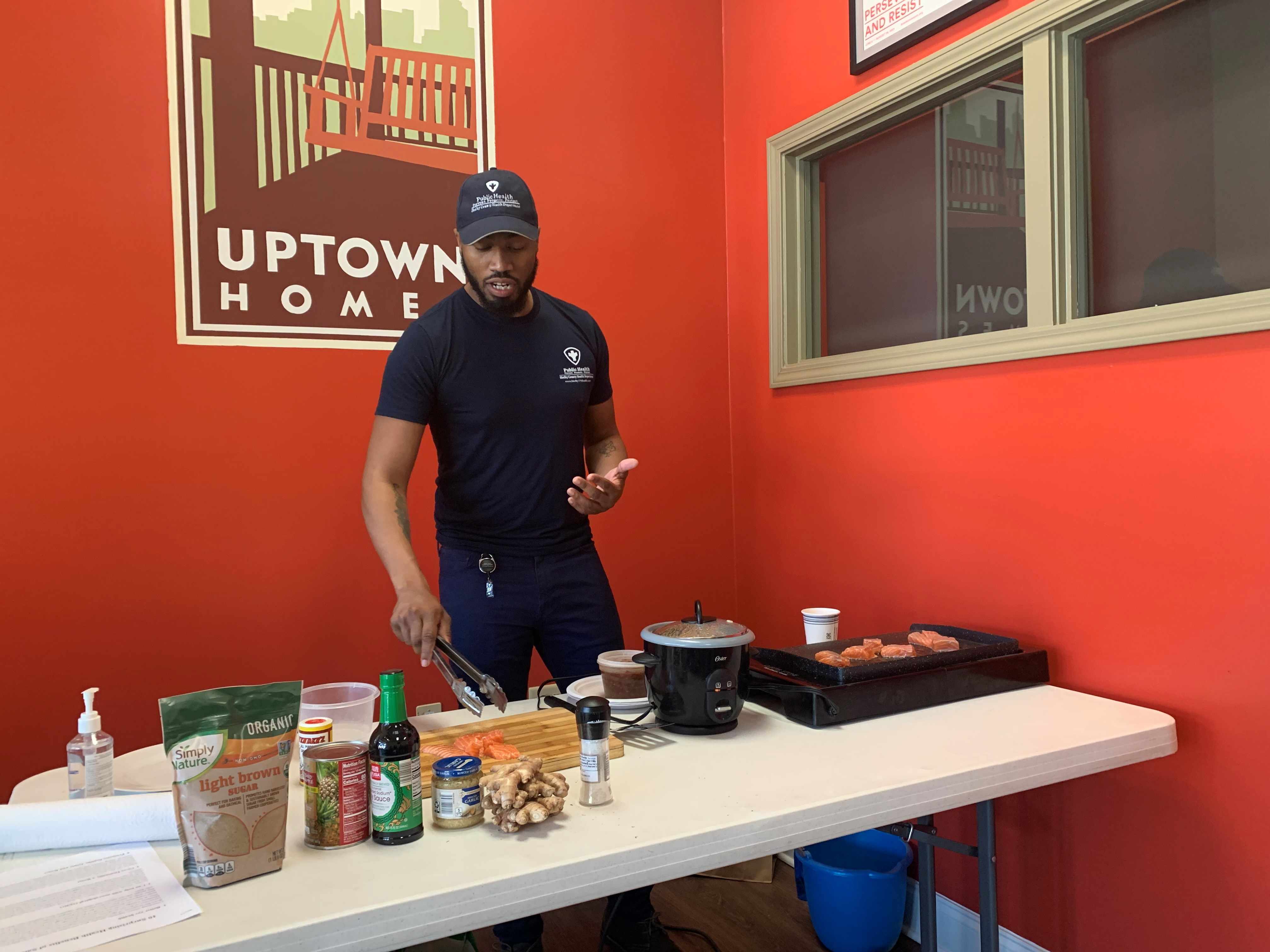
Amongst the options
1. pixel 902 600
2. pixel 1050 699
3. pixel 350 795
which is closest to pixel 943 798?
pixel 1050 699

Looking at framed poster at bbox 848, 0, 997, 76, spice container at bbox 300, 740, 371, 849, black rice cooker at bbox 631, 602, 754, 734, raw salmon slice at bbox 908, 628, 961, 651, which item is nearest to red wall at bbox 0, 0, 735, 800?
framed poster at bbox 848, 0, 997, 76

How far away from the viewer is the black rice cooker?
1.47 metres

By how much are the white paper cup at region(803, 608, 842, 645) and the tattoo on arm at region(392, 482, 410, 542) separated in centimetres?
93

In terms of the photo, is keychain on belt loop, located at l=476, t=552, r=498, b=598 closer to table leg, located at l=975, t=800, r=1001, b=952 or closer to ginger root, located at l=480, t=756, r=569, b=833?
ginger root, located at l=480, t=756, r=569, b=833

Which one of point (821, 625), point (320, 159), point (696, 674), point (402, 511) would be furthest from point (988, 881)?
point (320, 159)

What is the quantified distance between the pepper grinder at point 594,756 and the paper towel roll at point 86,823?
52cm

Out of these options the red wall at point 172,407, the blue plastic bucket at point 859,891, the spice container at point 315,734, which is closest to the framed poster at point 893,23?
the red wall at point 172,407

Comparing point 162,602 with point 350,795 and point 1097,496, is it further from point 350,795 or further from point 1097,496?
point 1097,496

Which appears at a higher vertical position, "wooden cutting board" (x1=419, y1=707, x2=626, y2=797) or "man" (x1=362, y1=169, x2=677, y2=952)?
"man" (x1=362, y1=169, x2=677, y2=952)

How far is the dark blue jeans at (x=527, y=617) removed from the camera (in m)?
2.02

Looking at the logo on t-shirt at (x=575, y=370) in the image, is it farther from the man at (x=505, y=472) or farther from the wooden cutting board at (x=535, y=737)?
the wooden cutting board at (x=535, y=737)

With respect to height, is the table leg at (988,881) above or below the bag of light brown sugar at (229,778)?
below

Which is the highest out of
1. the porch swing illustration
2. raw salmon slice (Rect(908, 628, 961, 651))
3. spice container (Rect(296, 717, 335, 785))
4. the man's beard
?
the porch swing illustration

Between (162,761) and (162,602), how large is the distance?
1088mm
